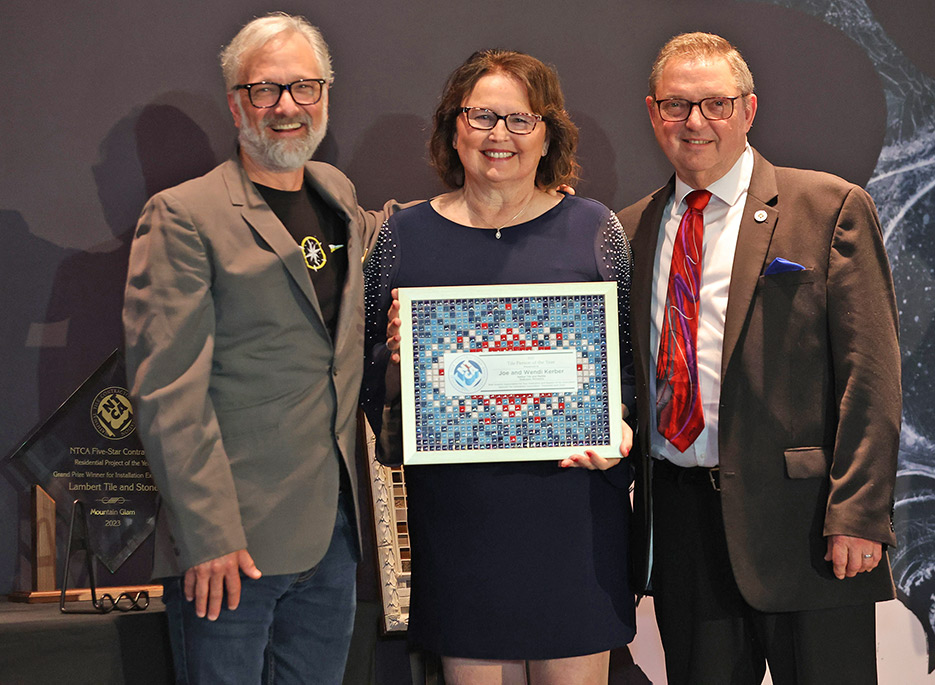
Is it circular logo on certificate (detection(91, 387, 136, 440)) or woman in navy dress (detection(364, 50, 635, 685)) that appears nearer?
woman in navy dress (detection(364, 50, 635, 685))

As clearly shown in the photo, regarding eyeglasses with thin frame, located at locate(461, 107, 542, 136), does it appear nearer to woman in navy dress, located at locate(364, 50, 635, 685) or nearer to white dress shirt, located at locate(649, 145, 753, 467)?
woman in navy dress, located at locate(364, 50, 635, 685)

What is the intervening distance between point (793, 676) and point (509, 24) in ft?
7.53

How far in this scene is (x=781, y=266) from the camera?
2326 millimetres

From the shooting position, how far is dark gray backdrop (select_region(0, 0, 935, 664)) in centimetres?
312

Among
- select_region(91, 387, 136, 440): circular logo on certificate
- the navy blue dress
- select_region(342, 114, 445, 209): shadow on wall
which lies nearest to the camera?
the navy blue dress

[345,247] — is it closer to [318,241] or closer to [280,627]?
[318,241]

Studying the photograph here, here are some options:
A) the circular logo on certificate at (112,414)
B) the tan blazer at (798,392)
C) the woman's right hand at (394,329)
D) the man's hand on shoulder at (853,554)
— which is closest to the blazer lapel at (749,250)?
the tan blazer at (798,392)

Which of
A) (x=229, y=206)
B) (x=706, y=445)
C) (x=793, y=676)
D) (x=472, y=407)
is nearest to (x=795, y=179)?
(x=706, y=445)

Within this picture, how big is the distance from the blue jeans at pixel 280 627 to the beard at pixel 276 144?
33.8 inches

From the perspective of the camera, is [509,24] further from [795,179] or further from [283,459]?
[283,459]

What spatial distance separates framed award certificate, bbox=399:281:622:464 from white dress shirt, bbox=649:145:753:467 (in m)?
0.21

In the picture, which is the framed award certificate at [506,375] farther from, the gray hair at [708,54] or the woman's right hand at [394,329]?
the gray hair at [708,54]

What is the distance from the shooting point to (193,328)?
2121mm

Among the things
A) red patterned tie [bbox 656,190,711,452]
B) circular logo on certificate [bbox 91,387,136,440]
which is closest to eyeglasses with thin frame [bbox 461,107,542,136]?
red patterned tie [bbox 656,190,711,452]
